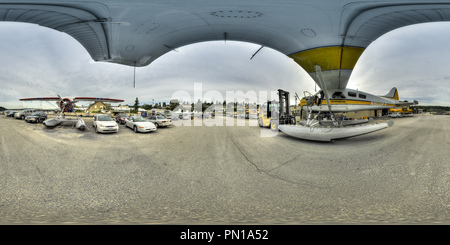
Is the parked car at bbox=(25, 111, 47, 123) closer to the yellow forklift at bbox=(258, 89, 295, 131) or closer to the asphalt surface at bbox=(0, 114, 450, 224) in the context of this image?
the asphalt surface at bbox=(0, 114, 450, 224)

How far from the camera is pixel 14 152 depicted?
1519mm

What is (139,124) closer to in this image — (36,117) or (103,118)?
(103,118)

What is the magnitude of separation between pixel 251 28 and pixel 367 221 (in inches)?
67.5

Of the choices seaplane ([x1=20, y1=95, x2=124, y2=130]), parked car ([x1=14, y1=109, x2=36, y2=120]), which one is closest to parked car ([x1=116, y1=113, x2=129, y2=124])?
seaplane ([x1=20, y1=95, x2=124, y2=130])

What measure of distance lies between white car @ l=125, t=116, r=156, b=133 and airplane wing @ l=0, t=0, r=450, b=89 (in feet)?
2.15

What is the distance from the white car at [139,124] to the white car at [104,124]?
149 millimetres

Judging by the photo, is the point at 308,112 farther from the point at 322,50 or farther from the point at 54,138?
the point at 54,138

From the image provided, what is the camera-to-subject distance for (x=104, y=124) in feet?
5.57

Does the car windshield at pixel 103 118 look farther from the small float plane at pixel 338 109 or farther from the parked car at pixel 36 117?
the small float plane at pixel 338 109

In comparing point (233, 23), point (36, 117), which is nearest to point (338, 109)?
point (233, 23)

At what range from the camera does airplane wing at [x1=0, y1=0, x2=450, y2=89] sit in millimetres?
1066

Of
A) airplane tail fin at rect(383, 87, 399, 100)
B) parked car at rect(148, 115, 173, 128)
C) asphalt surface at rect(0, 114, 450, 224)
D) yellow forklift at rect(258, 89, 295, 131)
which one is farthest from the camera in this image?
parked car at rect(148, 115, 173, 128)

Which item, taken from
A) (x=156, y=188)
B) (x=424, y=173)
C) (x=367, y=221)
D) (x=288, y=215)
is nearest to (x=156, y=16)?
(x=156, y=188)

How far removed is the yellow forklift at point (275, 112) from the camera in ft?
5.37
